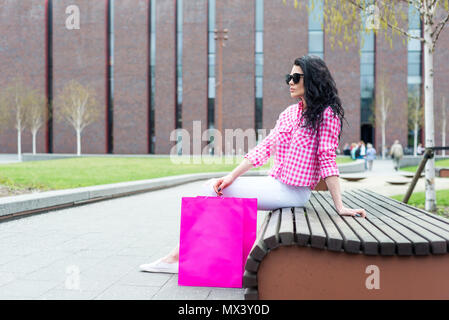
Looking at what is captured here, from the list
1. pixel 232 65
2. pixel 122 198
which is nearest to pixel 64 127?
pixel 232 65

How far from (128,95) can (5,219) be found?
1394 inches

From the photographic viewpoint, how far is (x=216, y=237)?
3.05 m

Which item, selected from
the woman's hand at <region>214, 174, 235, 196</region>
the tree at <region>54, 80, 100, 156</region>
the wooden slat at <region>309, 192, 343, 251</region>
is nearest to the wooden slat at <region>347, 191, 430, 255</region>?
the wooden slat at <region>309, 192, 343, 251</region>

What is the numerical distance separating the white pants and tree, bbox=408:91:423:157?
37849 mm

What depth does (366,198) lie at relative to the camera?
455 cm

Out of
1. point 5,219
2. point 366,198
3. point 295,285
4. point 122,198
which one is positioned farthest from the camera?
point 122,198

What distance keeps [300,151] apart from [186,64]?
124ft

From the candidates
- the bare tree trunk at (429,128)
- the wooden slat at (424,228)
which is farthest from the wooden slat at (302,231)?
the bare tree trunk at (429,128)

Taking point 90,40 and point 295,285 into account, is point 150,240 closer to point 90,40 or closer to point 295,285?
point 295,285

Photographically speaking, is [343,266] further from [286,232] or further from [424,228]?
[424,228]

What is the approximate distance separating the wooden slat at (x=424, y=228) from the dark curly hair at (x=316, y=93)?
34.3 inches

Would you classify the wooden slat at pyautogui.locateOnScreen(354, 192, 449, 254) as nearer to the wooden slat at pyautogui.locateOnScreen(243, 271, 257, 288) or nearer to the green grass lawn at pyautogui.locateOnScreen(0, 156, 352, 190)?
the wooden slat at pyautogui.locateOnScreen(243, 271, 257, 288)

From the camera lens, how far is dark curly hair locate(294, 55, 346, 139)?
3.12m

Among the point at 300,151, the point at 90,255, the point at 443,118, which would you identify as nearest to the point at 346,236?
the point at 300,151
